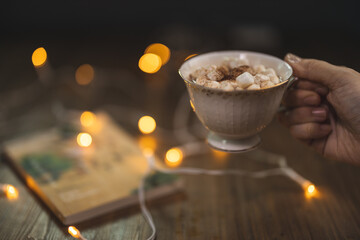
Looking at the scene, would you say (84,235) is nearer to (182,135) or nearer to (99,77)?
(182,135)

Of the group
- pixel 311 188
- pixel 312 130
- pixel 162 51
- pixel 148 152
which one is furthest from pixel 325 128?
pixel 162 51

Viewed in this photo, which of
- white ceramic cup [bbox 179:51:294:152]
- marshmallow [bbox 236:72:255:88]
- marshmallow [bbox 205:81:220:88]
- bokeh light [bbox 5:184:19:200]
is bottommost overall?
bokeh light [bbox 5:184:19:200]

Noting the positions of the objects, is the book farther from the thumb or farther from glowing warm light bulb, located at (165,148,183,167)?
the thumb

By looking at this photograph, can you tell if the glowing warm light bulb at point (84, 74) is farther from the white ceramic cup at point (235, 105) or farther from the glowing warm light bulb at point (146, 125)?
→ the white ceramic cup at point (235, 105)

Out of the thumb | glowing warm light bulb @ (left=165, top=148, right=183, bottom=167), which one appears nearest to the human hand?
the thumb

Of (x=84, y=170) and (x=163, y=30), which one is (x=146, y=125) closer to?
(x=84, y=170)

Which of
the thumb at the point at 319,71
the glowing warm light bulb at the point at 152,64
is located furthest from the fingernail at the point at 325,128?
the glowing warm light bulb at the point at 152,64
